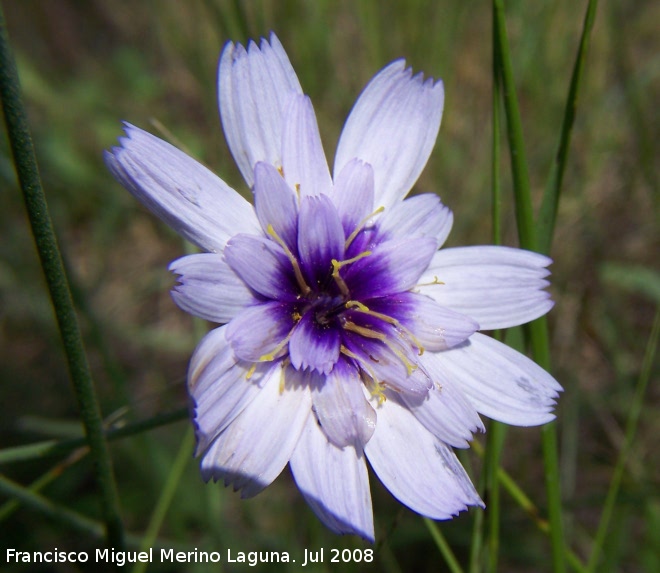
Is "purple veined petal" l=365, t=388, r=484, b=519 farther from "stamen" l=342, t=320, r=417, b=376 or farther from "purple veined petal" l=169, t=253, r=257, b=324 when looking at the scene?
"purple veined petal" l=169, t=253, r=257, b=324

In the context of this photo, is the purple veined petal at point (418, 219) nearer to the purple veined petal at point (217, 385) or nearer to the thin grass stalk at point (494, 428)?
the thin grass stalk at point (494, 428)

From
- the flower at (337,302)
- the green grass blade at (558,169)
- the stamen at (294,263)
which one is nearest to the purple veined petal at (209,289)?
the flower at (337,302)

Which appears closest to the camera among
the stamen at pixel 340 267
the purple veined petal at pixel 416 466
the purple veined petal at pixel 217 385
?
the purple veined petal at pixel 217 385

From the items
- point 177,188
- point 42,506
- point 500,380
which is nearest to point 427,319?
point 500,380

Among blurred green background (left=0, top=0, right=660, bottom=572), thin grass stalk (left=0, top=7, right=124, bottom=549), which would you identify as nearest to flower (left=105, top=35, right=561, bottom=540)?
thin grass stalk (left=0, top=7, right=124, bottom=549)

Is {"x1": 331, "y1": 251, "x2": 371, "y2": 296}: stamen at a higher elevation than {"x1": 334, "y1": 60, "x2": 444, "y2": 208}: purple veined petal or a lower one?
lower
